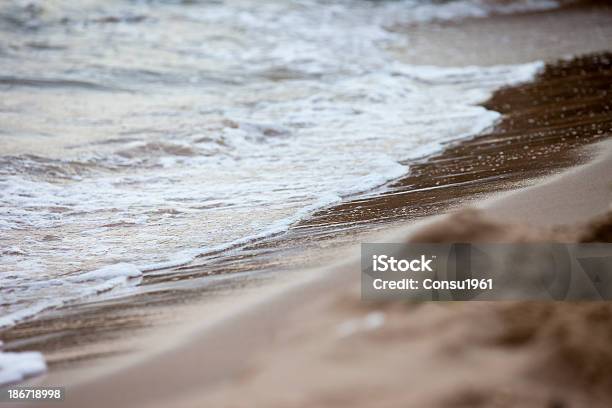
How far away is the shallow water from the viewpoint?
3.86 meters

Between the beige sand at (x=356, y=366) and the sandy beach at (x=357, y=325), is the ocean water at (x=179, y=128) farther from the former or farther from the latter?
the beige sand at (x=356, y=366)

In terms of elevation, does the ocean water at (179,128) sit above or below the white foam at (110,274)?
above

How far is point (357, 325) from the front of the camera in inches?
75.4

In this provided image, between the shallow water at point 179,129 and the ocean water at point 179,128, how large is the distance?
0.02m

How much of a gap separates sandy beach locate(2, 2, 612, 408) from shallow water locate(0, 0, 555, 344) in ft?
1.22

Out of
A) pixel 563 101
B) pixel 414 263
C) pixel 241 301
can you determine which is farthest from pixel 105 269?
pixel 563 101

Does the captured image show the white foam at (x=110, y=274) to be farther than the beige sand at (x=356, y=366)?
Yes

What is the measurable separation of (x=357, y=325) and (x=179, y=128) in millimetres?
4928

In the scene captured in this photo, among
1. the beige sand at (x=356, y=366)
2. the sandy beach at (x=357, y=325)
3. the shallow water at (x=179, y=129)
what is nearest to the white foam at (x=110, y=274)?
the shallow water at (x=179, y=129)

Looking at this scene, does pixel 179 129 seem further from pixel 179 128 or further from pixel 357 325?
pixel 357 325

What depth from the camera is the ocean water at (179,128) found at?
3857mm

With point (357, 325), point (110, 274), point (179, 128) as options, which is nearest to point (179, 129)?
point (179, 128)

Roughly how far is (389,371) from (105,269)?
2.02 metres

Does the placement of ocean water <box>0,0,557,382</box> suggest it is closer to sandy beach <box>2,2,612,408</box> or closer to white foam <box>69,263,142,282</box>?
white foam <box>69,263,142,282</box>
